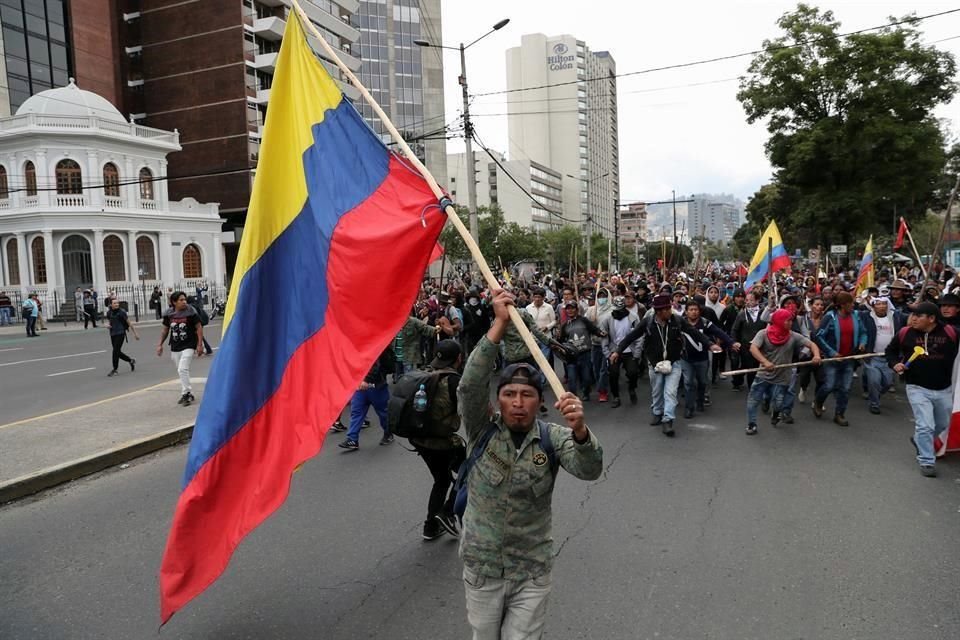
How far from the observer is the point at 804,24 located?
→ 33500mm

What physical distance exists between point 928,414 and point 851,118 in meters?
31.1

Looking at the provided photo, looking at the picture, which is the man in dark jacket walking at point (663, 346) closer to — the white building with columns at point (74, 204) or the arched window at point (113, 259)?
the white building with columns at point (74, 204)

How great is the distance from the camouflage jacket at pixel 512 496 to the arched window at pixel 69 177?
118ft

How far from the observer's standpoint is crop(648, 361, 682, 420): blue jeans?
7648 millimetres

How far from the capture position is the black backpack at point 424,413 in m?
4.38

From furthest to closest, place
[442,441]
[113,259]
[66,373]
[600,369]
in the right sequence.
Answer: [113,259] → [66,373] → [600,369] → [442,441]

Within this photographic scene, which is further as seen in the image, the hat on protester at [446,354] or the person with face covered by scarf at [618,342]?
the person with face covered by scarf at [618,342]

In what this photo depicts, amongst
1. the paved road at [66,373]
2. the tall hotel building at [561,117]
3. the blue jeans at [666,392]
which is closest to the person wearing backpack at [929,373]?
the blue jeans at [666,392]

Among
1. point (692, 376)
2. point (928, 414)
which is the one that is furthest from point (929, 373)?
point (692, 376)

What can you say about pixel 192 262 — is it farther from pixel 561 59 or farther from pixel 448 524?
pixel 561 59

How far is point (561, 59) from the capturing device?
5182 inches

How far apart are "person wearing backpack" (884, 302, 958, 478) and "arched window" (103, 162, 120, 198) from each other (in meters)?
36.2

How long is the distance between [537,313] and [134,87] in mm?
47772

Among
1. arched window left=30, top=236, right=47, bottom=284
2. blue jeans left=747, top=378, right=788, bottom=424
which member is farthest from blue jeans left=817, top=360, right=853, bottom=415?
arched window left=30, top=236, right=47, bottom=284
